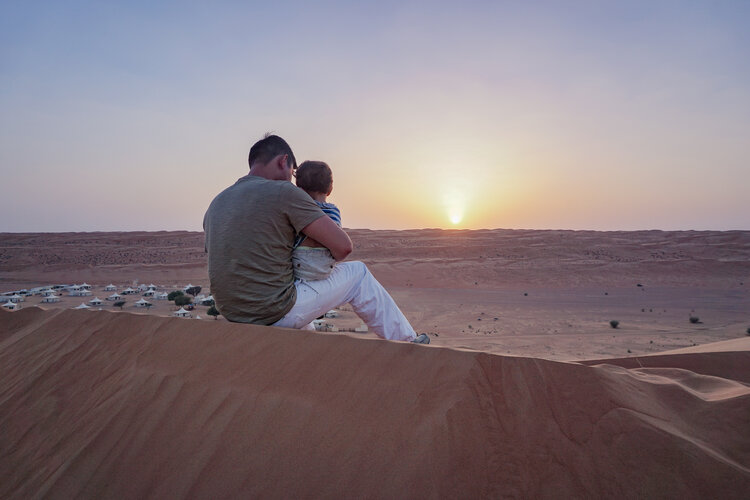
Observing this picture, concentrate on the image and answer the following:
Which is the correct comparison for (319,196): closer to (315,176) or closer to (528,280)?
(315,176)

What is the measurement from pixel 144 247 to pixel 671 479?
44.9m

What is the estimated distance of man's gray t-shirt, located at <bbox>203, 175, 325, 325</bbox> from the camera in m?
3.04

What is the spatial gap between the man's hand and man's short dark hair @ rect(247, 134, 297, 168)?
64cm

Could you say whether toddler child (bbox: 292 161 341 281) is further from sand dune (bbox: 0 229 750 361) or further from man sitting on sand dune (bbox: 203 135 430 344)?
sand dune (bbox: 0 229 750 361)

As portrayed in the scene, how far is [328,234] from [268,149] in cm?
85

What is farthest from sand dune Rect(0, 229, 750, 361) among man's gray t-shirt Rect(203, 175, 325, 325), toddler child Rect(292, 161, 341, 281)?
man's gray t-shirt Rect(203, 175, 325, 325)

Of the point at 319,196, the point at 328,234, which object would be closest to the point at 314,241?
the point at 328,234

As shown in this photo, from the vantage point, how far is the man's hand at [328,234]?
3.12 meters

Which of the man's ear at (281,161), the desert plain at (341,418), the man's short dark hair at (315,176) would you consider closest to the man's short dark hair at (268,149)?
the man's ear at (281,161)

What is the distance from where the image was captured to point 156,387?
2.77 meters

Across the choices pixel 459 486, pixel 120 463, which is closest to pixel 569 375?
pixel 459 486

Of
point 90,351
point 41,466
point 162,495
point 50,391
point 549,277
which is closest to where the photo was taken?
point 162,495

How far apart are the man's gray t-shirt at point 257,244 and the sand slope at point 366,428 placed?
0.73ft

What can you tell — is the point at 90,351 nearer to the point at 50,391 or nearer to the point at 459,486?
the point at 50,391
